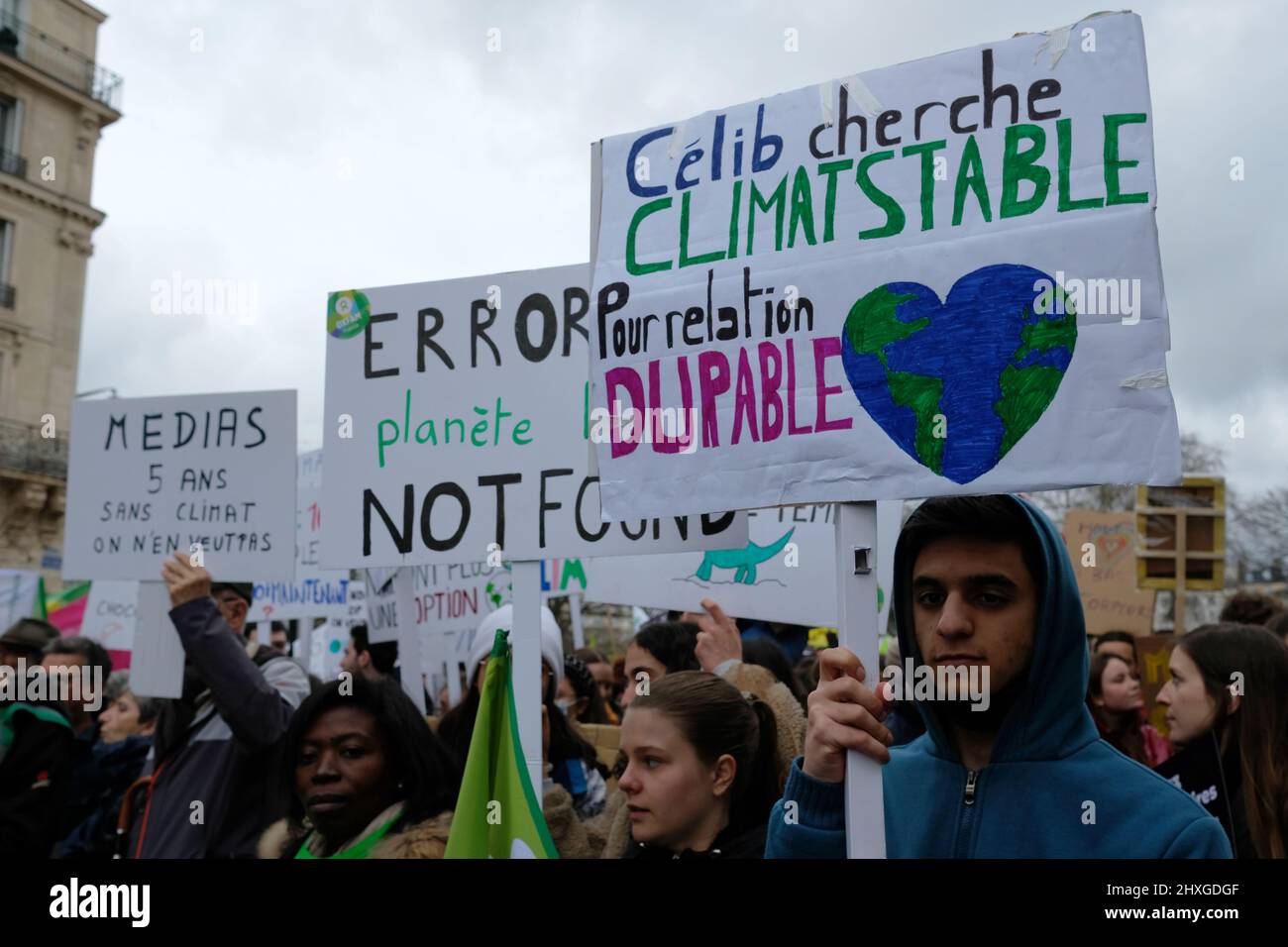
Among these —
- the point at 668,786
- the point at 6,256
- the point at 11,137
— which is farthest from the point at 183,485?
the point at 11,137

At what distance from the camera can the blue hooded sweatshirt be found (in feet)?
6.20

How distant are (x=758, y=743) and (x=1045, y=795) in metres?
1.19

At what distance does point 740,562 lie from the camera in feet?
16.7

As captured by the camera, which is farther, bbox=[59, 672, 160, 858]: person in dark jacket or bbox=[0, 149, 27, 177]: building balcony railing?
bbox=[0, 149, 27, 177]: building balcony railing

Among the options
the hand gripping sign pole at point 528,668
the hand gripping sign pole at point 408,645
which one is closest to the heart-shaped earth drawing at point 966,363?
the hand gripping sign pole at point 528,668

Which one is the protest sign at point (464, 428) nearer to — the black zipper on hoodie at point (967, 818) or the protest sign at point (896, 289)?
the protest sign at point (896, 289)

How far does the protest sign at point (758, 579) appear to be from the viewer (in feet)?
16.5

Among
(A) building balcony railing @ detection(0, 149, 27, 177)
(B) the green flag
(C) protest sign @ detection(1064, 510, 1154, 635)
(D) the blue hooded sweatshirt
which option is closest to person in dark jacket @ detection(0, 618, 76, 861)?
(B) the green flag

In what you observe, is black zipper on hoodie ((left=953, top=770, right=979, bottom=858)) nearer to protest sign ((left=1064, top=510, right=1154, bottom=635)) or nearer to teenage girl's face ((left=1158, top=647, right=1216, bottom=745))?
teenage girl's face ((left=1158, top=647, right=1216, bottom=745))

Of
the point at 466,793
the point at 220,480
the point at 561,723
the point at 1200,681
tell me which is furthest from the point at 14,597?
the point at 1200,681

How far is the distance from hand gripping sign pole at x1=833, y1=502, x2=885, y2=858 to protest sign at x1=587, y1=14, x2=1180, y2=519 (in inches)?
3.0

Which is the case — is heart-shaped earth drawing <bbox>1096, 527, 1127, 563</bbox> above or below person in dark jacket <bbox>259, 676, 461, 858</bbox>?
above

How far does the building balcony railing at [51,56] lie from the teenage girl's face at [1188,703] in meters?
35.1

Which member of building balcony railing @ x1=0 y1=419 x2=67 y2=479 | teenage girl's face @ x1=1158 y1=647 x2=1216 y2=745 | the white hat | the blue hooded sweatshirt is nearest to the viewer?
the blue hooded sweatshirt
